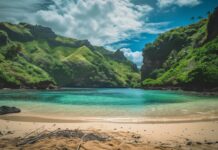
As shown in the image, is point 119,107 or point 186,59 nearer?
point 119,107

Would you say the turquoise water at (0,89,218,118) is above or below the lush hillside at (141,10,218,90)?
below

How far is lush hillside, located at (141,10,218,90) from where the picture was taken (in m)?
91.6

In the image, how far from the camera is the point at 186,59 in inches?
5217

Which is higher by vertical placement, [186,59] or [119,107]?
[186,59]

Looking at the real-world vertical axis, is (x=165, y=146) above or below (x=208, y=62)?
below

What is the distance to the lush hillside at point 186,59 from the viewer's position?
301 ft

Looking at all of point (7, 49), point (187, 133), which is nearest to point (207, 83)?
Answer: point (187, 133)

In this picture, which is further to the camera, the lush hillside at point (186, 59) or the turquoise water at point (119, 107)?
the lush hillside at point (186, 59)

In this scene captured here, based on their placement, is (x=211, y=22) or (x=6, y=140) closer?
(x=6, y=140)

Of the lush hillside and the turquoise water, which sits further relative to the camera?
the lush hillside

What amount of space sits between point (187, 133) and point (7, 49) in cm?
18306

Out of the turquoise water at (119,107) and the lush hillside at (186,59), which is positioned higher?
the lush hillside at (186,59)

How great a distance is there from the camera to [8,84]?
124375 millimetres

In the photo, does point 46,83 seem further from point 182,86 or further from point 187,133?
point 187,133
